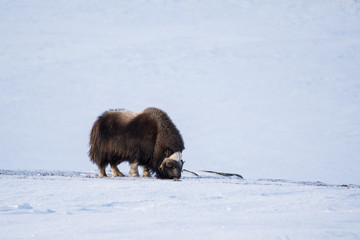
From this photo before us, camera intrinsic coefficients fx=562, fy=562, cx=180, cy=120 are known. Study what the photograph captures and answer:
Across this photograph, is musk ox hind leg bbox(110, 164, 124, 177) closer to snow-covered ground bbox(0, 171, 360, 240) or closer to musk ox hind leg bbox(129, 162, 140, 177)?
musk ox hind leg bbox(129, 162, 140, 177)

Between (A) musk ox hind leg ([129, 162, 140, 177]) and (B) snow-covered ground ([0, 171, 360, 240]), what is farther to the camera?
(A) musk ox hind leg ([129, 162, 140, 177])

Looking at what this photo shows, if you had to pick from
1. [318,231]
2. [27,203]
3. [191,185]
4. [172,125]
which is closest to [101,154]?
[172,125]

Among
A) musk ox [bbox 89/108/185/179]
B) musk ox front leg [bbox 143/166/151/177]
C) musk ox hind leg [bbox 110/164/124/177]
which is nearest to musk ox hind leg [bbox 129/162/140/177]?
musk ox [bbox 89/108/185/179]

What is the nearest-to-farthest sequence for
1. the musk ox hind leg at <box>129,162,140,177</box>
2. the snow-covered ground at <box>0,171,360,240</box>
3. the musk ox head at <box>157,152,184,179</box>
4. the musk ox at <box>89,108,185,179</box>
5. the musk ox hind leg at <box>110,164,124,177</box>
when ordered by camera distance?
the snow-covered ground at <box>0,171,360,240</box>
the musk ox head at <box>157,152,184,179</box>
the musk ox at <box>89,108,185,179</box>
the musk ox hind leg at <box>129,162,140,177</box>
the musk ox hind leg at <box>110,164,124,177</box>

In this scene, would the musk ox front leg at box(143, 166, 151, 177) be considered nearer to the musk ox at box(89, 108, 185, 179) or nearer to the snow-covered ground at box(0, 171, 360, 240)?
the musk ox at box(89, 108, 185, 179)

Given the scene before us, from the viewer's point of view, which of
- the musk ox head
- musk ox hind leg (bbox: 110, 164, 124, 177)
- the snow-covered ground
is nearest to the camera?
the snow-covered ground

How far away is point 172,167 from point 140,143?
4.58ft

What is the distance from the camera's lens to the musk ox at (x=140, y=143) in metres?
16.8

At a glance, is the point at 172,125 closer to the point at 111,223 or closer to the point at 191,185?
the point at 191,185

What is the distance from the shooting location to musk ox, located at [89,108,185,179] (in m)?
16.8

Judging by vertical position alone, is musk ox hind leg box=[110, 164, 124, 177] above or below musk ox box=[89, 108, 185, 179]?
below

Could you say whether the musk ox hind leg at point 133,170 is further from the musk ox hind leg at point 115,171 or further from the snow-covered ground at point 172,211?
the snow-covered ground at point 172,211

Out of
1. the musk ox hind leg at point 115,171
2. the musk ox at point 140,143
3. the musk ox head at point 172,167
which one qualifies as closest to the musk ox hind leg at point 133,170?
the musk ox at point 140,143

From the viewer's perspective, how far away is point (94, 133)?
18484mm
